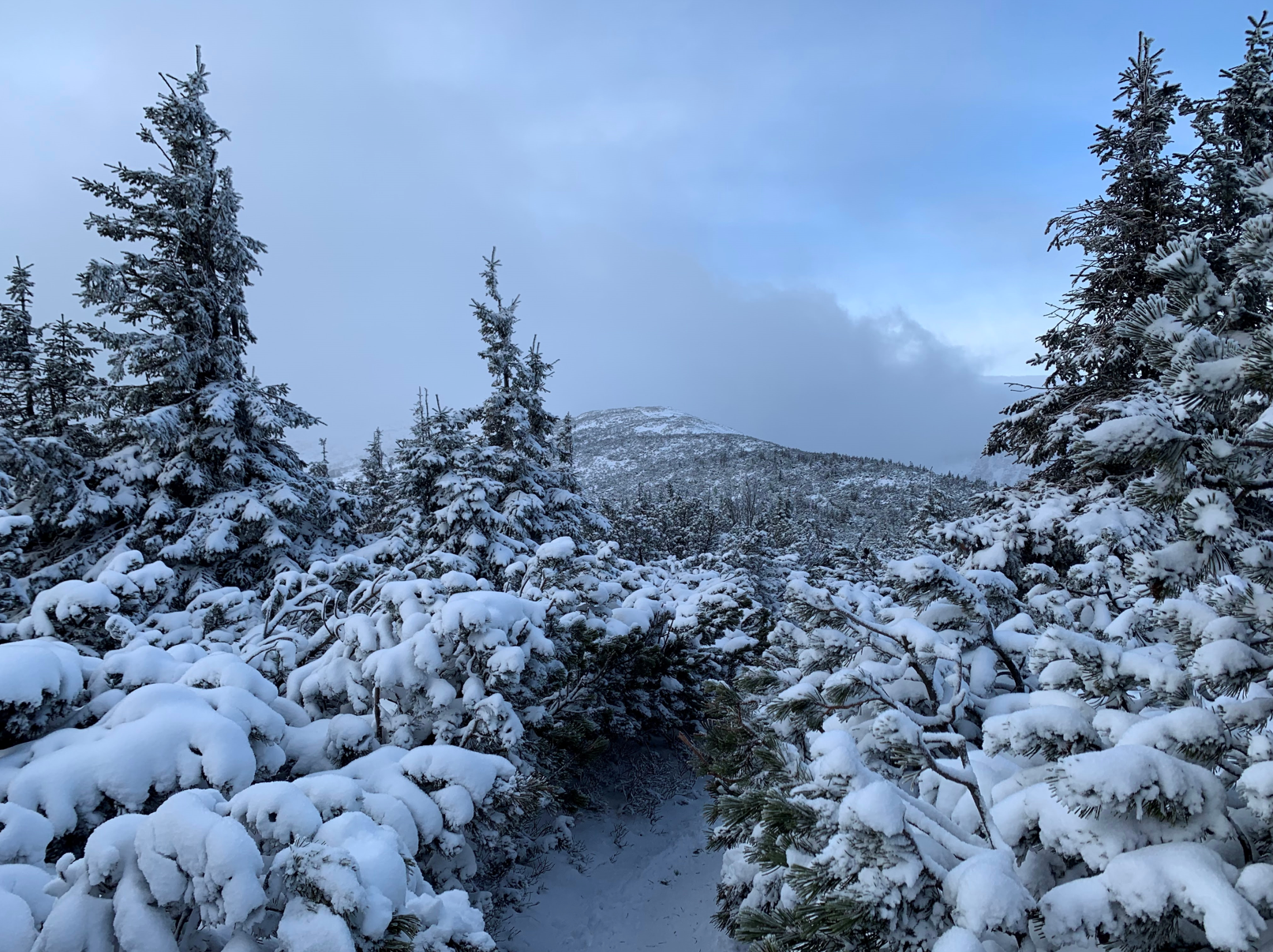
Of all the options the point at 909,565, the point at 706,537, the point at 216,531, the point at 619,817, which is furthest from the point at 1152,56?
the point at 706,537

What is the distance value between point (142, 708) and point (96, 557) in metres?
10.3

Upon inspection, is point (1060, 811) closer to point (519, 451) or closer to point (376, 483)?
point (519, 451)

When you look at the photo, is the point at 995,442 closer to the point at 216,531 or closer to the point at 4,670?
the point at 4,670

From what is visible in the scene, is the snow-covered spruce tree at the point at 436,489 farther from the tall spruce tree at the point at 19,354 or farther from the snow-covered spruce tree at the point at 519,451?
the tall spruce tree at the point at 19,354

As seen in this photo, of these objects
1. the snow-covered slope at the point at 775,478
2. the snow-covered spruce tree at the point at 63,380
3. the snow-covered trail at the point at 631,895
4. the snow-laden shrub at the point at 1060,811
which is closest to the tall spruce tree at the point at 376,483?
the snow-covered spruce tree at the point at 63,380

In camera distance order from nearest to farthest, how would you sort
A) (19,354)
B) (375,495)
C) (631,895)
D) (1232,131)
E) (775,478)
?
(631,895) < (1232,131) < (19,354) < (375,495) < (775,478)

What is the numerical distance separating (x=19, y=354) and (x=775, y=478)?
99731 mm

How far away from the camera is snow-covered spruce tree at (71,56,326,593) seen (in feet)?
35.9

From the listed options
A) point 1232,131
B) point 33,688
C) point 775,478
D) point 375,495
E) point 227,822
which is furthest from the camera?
point 775,478

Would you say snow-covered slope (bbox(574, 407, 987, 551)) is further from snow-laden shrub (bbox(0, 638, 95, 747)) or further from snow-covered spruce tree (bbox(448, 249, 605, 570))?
snow-laden shrub (bbox(0, 638, 95, 747))

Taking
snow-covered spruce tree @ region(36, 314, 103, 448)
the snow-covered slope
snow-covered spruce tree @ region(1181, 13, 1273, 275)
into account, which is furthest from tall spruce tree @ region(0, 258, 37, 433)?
the snow-covered slope

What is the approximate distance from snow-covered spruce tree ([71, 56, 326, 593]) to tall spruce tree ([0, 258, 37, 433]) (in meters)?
3.07

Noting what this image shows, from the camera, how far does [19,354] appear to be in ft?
42.4

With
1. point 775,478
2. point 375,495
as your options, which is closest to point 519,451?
point 375,495
